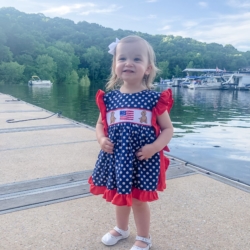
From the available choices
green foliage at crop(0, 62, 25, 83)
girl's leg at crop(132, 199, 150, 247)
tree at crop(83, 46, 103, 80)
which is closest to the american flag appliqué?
girl's leg at crop(132, 199, 150, 247)

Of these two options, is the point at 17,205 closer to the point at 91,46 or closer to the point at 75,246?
the point at 75,246

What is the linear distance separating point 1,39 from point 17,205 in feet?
176

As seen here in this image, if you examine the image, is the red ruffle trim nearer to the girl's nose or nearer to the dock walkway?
the dock walkway

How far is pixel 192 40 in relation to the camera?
78.6 m

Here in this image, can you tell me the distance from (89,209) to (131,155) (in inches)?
31.0

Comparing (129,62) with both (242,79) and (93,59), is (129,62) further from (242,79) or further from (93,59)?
(93,59)

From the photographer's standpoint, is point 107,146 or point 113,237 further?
point 113,237

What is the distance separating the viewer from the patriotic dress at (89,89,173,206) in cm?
168

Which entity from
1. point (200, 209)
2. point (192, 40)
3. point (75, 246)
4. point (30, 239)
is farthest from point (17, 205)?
point (192, 40)

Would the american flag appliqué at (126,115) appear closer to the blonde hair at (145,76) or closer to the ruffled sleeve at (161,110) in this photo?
the ruffled sleeve at (161,110)

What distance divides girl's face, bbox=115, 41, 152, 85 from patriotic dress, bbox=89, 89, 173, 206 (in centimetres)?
11

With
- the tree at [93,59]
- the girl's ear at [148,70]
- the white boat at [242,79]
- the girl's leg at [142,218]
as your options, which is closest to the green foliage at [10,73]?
the tree at [93,59]

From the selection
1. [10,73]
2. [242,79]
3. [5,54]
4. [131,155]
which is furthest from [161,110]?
[242,79]

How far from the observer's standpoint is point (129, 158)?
66.2 inches
